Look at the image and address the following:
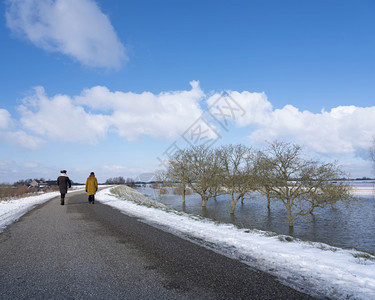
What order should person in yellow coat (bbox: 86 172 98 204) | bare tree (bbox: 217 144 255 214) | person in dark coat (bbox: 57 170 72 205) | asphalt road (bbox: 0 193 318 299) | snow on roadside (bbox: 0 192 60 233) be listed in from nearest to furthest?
asphalt road (bbox: 0 193 318 299)
snow on roadside (bbox: 0 192 60 233)
person in dark coat (bbox: 57 170 72 205)
person in yellow coat (bbox: 86 172 98 204)
bare tree (bbox: 217 144 255 214)

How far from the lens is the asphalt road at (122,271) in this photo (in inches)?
135

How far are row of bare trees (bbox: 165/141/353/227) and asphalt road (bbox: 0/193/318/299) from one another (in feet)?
59.4

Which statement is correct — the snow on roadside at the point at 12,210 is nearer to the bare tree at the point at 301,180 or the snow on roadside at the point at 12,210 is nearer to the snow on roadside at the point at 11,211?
the snow on roadside at the point at 11,211

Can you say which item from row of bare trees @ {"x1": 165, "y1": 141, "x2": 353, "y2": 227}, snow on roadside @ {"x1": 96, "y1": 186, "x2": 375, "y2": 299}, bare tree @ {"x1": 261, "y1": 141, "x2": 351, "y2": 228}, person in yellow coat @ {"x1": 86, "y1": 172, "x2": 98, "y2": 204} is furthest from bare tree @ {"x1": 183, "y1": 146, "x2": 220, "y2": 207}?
snow on roadside @ {"x1": 96, "y1": 186, "x2": 375, "y2": 299}

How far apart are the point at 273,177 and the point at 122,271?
21087mm

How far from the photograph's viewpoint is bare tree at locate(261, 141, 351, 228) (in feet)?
68.7

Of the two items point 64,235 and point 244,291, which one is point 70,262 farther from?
point 244,291

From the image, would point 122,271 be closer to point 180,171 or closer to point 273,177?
point 273,177

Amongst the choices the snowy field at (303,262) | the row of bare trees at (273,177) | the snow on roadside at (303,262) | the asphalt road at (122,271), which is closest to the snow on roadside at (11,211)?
the asphalt road at (122,271)

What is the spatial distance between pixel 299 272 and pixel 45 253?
5.42 meters

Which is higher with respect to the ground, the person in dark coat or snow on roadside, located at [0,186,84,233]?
the person in dark coat

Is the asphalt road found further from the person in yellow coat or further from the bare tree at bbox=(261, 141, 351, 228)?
the bare tree at bbox=(261, 141, 351, 228)

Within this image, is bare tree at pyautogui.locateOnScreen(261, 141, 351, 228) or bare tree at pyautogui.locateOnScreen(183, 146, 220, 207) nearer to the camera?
bare tree at pyautogui.locateOnScreen(261, 141, 351, 228)

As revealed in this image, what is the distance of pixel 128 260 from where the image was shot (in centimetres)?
492
